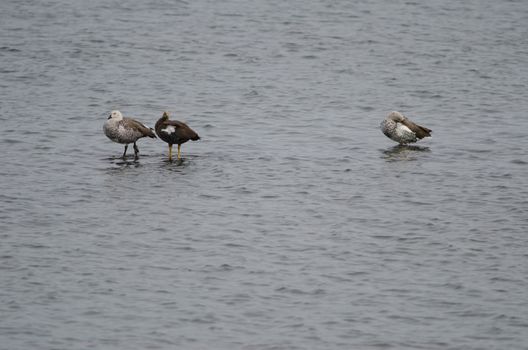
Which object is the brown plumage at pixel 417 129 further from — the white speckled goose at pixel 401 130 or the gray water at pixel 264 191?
the gray water at pixel 264 191

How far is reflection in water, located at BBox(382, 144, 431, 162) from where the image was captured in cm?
2647

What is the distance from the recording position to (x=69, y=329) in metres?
15.2

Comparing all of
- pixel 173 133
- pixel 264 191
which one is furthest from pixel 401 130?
pixel 173 133

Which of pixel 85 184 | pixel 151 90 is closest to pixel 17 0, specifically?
pixel 151 90

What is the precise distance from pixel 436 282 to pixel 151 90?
18.5m

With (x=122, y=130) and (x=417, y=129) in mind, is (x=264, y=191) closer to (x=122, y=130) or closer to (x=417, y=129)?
(x=122, y=130)

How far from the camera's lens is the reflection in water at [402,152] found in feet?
86.8

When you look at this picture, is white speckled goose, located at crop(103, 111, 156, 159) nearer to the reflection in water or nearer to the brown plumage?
the reflection in water

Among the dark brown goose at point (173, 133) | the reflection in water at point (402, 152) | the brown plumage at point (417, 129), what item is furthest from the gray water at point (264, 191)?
the dark brown goose at point (173, 133)

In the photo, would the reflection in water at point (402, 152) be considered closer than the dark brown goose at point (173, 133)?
No

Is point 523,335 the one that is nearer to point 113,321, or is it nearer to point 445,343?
point 445,343

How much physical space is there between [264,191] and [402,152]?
217 inches

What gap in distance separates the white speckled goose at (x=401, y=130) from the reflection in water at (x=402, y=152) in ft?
0.76

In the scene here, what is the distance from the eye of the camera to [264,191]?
2314cm
